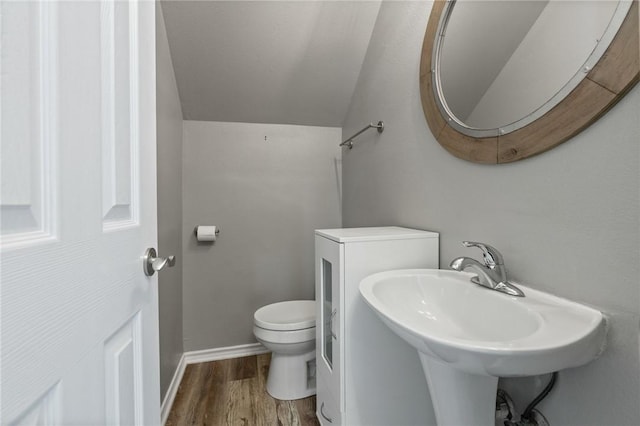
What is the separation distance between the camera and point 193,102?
1.80 metres

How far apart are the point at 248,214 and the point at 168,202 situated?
60cm

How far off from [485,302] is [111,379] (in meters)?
0.88

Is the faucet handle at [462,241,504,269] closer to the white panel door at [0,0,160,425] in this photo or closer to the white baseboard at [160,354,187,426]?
the white panel door at [0,0,160,425]

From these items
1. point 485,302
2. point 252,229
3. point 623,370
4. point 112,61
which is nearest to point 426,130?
point 485,302

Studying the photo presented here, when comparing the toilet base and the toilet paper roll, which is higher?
the toilet paper roll

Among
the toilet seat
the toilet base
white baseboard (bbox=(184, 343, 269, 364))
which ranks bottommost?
white baseboard (bbox=(184, 343, 269, 364))

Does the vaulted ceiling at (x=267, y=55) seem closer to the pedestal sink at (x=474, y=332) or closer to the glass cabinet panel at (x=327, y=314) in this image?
the glass cabinet panel at (x=327, y=314)

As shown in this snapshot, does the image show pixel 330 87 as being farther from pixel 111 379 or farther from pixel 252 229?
pixel 111 379

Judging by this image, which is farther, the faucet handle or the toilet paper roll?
the toilet paper roll

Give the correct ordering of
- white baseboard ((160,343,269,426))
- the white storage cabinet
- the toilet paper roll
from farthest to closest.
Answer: the toilet paper roll
white baseboard ((160,343,269,426))
the white storage cabinet

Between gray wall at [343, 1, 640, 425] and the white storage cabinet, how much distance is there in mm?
265

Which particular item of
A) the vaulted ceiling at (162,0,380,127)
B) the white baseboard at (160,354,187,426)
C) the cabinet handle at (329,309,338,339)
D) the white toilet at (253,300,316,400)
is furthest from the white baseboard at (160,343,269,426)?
the vaulted ceiling at (162,0,380,127)

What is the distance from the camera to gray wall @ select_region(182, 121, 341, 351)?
6.27 feet

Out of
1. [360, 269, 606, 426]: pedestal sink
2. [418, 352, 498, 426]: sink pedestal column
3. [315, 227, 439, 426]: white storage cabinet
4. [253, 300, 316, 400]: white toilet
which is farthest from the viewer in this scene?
[253, 300, 316, 400]: white toilet
